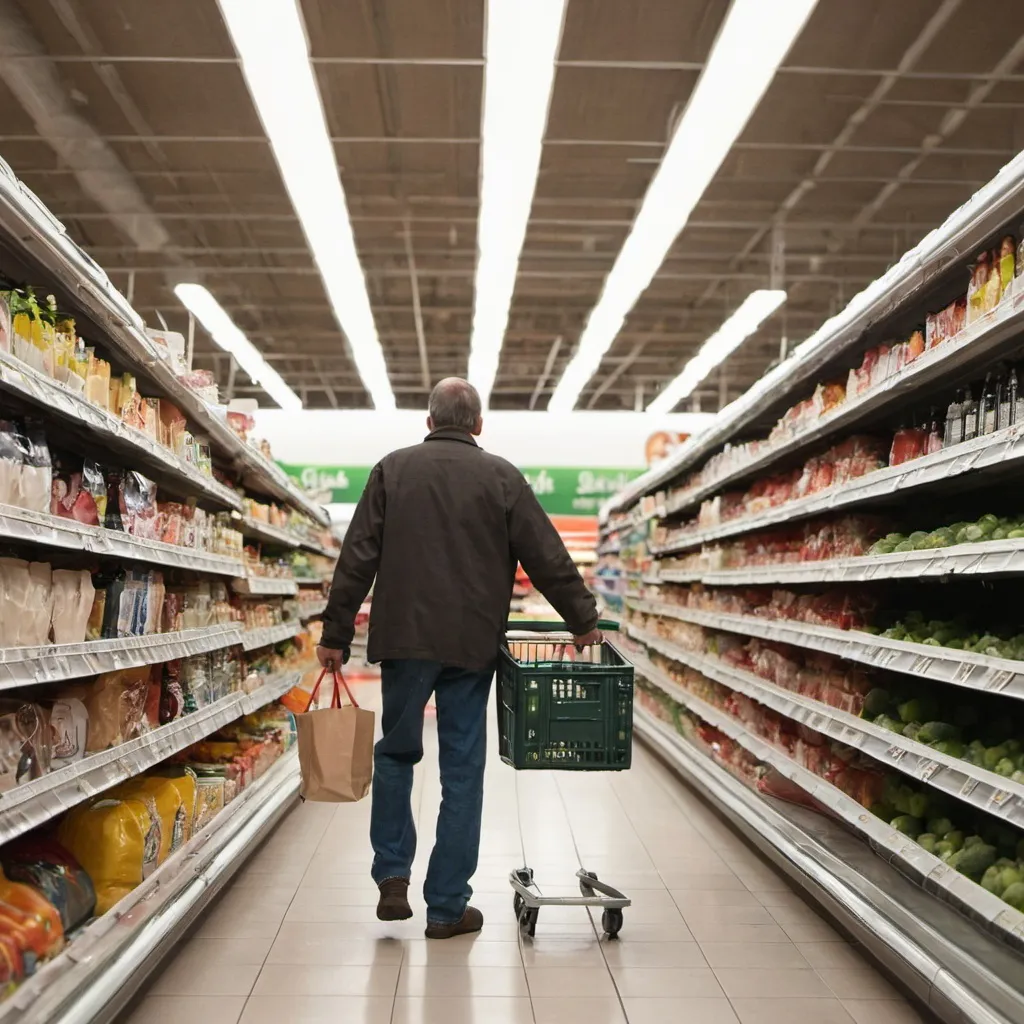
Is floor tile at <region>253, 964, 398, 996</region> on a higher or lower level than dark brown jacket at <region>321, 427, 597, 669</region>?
lower

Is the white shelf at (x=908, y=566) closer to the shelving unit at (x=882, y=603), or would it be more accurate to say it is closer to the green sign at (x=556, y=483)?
the shelving unit at (x=882, y=603)

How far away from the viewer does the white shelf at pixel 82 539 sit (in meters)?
2.20

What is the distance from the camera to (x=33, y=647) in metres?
2.31

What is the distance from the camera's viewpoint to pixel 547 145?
812 centimetres

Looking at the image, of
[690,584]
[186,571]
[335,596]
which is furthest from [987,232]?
[690,584]

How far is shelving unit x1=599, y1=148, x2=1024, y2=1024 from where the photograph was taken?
2600mm

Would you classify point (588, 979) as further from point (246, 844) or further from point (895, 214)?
point (895, 214)

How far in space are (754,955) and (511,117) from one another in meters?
4.09

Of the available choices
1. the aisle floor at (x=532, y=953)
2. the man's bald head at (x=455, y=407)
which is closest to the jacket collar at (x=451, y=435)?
the man's bald head at (x=455, y=407)

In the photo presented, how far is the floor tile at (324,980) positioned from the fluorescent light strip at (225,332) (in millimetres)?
6545

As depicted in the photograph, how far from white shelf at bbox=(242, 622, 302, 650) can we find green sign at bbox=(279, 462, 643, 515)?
8339 millimetres

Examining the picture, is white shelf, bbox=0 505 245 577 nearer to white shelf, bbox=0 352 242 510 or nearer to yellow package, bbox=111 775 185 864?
white shelf, bbox=0 352 242 510

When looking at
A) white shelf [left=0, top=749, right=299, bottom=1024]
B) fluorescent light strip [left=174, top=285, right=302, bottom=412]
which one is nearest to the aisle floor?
white shelf [left=0, top=749, right=299, bottom=1024]

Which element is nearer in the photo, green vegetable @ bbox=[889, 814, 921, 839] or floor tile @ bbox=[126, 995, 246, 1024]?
floor tile @ bbox=[126, 995, 246, 1024]
